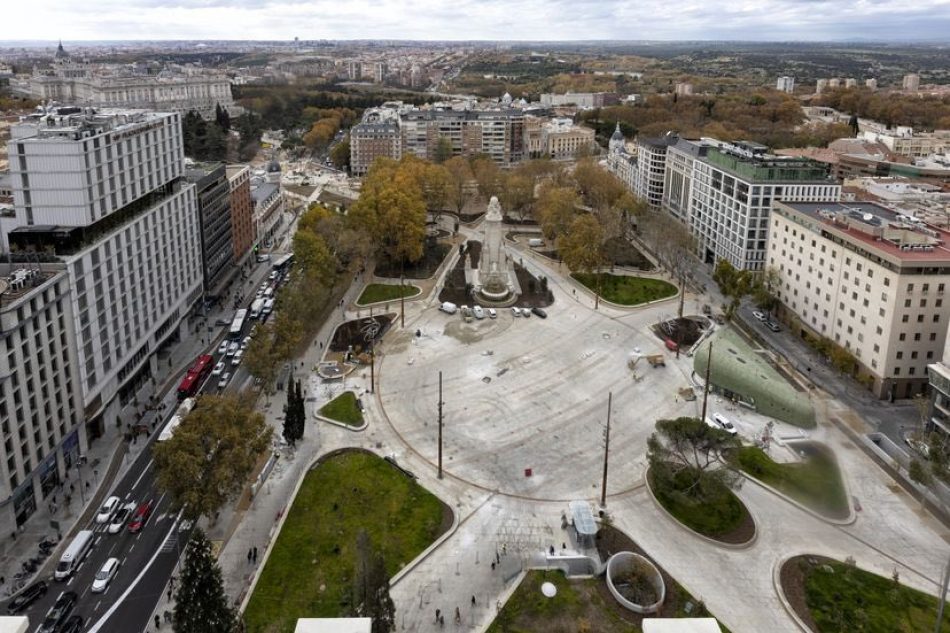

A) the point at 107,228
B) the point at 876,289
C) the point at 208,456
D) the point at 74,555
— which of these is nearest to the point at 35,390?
the point at 74,555

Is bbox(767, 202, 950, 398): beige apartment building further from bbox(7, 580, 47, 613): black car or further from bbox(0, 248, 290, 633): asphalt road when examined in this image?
bbox(7, 580, 47, 613): black car

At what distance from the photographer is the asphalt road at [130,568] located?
4028cm

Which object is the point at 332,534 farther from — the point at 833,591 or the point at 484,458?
the point at 833,591

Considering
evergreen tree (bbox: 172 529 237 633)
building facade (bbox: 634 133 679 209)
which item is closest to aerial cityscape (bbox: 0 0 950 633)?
evergreen tree (bbox: 172 529 237 633)

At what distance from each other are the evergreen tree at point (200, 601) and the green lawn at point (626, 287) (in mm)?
63406

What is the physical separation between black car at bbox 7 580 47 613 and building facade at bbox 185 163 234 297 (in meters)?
46.1

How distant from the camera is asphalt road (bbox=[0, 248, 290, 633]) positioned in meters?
40.3

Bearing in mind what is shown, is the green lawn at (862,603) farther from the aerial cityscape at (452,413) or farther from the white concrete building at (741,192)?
the white concrete building at (741,192)

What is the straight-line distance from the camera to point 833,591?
139 feet

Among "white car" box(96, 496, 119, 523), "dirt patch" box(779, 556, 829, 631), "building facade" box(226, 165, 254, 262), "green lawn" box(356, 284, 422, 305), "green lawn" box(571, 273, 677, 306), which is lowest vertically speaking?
"dirt patch" box(779, 556, 829, 631)

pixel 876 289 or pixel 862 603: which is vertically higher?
pixel 876 289

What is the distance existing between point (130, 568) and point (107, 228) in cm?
2866

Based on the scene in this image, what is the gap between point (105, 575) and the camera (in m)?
42.6

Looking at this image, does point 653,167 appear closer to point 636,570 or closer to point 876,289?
point 876,289
